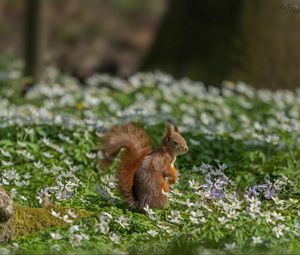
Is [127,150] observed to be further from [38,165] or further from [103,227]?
[38,165]

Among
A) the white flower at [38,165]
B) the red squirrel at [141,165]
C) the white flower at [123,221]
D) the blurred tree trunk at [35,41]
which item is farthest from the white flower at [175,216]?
the blurred tree trunk at [35,41]

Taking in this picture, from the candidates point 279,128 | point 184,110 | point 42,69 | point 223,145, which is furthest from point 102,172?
point 42,69

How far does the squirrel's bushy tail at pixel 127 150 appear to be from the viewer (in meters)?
5.95

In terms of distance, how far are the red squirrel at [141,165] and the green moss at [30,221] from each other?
354 millimetres

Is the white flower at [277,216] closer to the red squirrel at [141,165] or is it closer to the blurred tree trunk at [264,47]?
the red squirrel at [141,165]

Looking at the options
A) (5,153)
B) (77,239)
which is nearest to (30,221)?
(77,239)

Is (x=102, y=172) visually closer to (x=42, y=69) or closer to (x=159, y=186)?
(x=159, y=186)

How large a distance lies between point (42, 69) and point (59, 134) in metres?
4.69

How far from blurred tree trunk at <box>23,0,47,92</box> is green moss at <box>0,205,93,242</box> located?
651 cm

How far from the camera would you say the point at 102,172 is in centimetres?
752

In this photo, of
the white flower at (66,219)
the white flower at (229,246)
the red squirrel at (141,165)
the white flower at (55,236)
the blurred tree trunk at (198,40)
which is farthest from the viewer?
the blurred tree trunk at (198,40)

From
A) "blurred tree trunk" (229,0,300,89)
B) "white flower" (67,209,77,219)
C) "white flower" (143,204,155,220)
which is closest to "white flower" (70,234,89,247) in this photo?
"white flower" (67,209,77,219)

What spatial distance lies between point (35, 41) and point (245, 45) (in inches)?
125

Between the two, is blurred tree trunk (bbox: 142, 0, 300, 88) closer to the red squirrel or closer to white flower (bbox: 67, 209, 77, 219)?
the red squirrel
